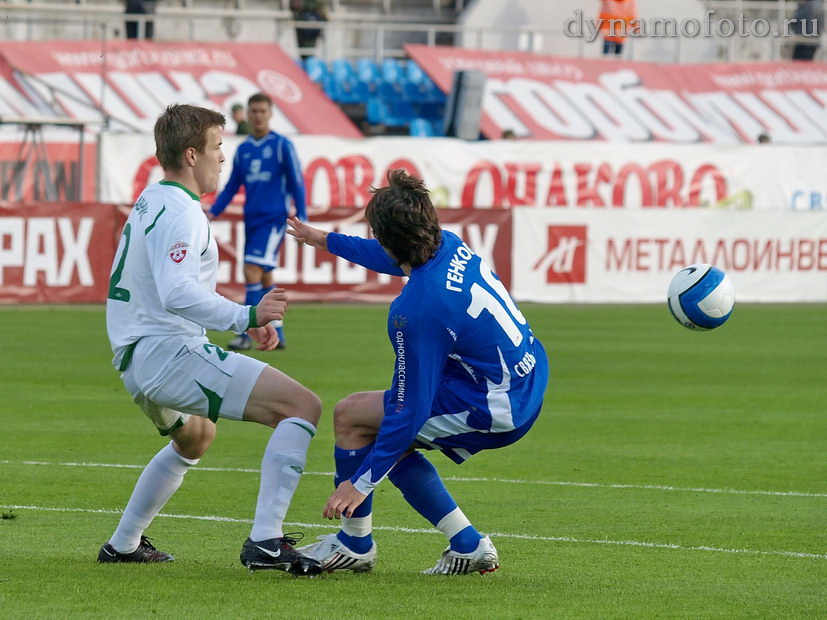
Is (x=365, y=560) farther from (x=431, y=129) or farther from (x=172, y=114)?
(x=431, y=129)

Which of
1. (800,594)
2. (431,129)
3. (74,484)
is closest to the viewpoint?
(800,594)

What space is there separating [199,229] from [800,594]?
2725 mm

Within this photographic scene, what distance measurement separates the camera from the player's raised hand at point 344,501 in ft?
18.5

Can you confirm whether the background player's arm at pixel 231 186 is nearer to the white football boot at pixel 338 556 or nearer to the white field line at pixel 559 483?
the white field line at pixel 559 483

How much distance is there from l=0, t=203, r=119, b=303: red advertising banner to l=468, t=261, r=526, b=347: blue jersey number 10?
16465 millimetres

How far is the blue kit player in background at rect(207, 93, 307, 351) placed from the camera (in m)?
16.2

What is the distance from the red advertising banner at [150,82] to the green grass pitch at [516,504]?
42.7ft

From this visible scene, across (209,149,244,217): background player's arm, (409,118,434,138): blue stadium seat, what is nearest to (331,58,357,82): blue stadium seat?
(409,118,434,138): blue stadium seat

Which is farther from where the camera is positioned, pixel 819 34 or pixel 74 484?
pixel 819 34

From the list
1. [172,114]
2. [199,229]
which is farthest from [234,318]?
[172,114]

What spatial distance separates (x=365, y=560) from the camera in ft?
20.1

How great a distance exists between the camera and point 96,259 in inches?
864

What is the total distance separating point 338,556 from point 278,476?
0.46m

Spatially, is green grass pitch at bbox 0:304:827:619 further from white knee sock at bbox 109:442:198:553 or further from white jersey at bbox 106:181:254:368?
white jersey at bbox 106:181:254:368
